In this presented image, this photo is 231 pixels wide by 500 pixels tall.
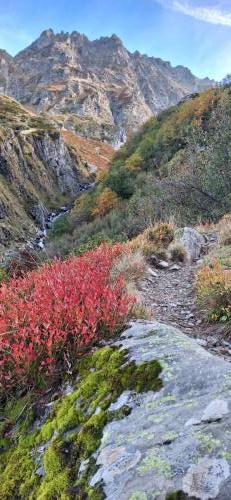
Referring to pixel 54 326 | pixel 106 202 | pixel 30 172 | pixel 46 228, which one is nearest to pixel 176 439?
pixel 54 326

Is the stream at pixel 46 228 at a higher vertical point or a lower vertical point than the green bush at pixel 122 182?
lower

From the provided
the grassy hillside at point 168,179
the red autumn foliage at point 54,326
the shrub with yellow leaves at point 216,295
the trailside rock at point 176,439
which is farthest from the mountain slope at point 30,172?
the trailside rock at point 176,439

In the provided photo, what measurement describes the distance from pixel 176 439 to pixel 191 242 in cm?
830

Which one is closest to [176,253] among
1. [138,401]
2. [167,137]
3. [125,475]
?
[138,401]

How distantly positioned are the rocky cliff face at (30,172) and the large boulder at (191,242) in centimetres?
6564

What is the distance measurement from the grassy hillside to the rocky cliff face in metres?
19.1

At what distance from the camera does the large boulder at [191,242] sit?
10.3m

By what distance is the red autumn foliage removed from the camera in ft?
13.7

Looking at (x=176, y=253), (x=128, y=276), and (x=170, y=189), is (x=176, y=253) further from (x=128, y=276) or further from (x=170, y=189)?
(x=170, y=189)

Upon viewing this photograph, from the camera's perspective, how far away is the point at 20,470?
3297mm

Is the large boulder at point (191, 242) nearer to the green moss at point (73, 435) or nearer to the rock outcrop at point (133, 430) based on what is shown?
the rock outcrop at point (133, 430)

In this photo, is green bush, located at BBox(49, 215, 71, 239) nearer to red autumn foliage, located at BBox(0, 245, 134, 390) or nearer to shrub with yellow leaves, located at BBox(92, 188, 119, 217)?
shrub with yellow leaves, located at BBox(92, 188, 119, 217)

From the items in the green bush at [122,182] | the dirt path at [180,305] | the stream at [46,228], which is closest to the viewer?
the dirt path at [180,305]

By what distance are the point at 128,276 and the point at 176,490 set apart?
5.59m
